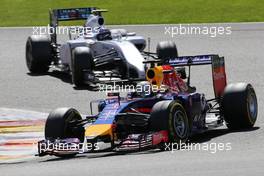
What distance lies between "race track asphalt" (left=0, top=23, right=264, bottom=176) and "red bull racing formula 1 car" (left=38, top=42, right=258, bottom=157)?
191 millimetres

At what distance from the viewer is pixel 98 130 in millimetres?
12430

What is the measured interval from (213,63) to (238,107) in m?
1.10

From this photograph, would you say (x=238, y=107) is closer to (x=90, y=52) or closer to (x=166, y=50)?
(x=90, y=52)

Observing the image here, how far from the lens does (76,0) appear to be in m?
36.9

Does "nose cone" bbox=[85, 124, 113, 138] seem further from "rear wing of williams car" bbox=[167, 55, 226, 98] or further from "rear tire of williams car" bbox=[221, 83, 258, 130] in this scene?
"rear wing of williams car" bbox=[167, 55, 226, 98]

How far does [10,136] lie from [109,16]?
1797cm

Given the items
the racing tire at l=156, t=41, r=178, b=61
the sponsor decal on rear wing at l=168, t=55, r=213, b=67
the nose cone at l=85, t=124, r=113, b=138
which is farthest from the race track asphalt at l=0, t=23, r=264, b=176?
the sponsor decal on rear wing at l=168, t=55, r=213, b=67

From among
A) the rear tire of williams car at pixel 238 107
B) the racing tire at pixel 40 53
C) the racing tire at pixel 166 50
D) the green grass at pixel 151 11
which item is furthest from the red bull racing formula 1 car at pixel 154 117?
the green grass at pixel 151 11

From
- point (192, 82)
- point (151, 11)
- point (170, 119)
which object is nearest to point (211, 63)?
point (170, 119)

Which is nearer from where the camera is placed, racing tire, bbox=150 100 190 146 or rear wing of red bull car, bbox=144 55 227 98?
racing tire, bbox=150 100 190 146

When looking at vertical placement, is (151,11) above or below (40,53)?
above

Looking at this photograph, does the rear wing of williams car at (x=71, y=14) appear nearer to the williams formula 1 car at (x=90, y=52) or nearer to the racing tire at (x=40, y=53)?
the williams formula 1 car at (x=90, y=52)

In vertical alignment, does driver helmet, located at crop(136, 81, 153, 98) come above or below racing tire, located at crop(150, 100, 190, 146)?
above

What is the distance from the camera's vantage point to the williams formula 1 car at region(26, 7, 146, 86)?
20250mm
